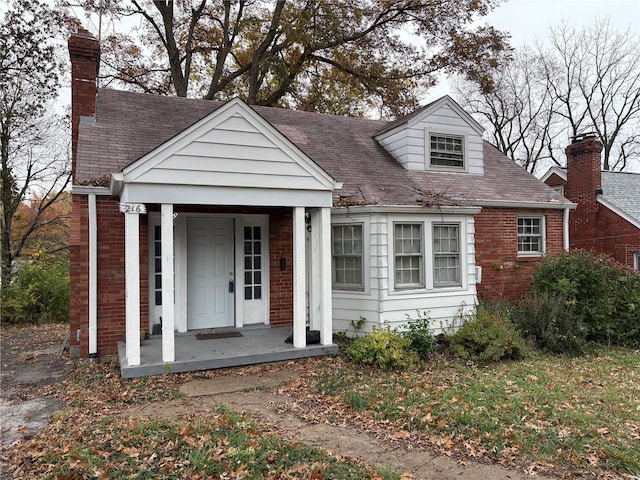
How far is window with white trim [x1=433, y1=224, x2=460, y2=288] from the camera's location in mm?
9008

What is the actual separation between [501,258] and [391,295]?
13.8 feet

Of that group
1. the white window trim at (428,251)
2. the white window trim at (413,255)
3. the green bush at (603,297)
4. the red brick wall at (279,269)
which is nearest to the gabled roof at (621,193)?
the green bush at (603,297)

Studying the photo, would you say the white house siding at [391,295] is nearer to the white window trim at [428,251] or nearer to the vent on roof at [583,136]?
the white window trim at [428,251]

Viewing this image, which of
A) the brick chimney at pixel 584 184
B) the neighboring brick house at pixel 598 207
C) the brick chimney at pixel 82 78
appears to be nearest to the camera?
the brick chimney at pixel 82 78

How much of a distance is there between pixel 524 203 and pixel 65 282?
13.6 metres

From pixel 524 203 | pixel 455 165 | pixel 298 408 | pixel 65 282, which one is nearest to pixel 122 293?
pixel 298 408

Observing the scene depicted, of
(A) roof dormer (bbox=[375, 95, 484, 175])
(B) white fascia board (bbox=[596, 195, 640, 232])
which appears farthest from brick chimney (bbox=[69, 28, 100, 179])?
(B) white fascia board (bbox=[596, 195, 640, 232])

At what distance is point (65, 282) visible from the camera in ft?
45.0

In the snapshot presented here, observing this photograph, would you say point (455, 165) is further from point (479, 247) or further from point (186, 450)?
point (186, 450)

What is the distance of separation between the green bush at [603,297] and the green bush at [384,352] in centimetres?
418

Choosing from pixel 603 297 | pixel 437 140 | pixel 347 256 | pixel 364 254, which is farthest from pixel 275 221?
pixel 603 297

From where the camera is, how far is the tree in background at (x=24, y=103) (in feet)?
50.7

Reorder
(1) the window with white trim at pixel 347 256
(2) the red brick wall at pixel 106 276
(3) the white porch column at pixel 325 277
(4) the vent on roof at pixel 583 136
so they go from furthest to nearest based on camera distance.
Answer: (4) the vent on roof at pixel 583 136, (1) the window with white trim at pixel 347 256, (3) the white porch column at pixel 325 277, (2) the red brick wall at pixel 106 276

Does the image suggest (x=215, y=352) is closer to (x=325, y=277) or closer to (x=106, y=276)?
(x=325, y=277)
